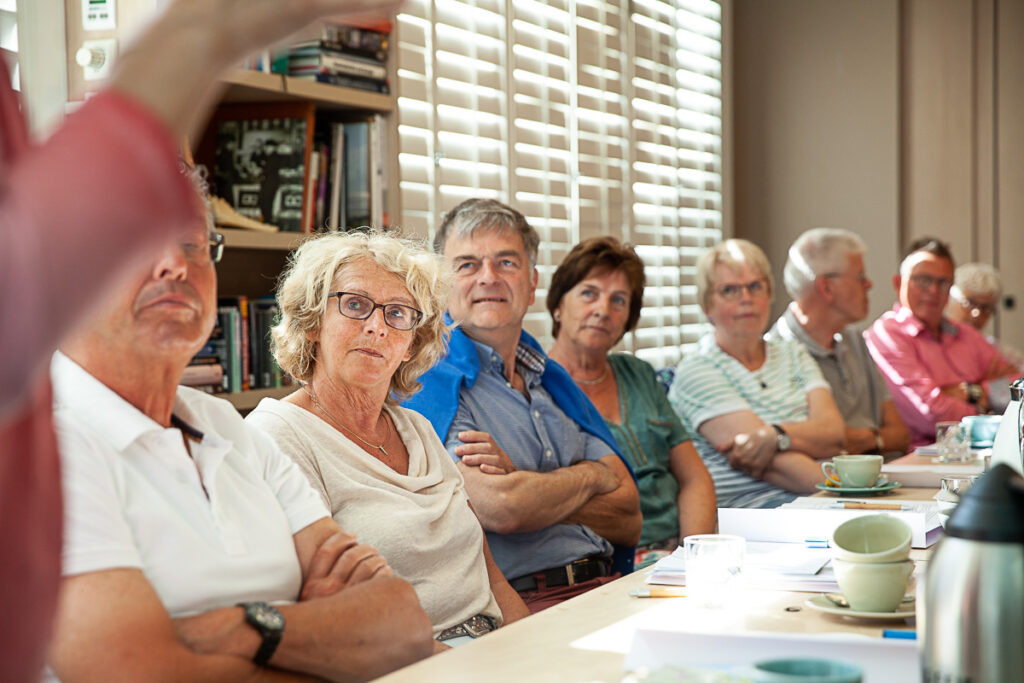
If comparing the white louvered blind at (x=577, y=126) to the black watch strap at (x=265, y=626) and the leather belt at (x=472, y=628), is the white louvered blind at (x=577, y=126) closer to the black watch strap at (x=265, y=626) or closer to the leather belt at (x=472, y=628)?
the leather belt at (x=472, y=628)

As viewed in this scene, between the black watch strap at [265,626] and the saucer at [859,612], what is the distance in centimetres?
70

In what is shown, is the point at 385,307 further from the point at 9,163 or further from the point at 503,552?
the point at 9,163

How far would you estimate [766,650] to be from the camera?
1.17 m

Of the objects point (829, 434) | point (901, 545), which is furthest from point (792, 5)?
point (901, 545)

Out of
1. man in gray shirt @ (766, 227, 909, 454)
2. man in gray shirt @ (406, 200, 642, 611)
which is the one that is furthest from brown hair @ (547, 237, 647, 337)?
man in gray shirt @ (766, 227, 909, 454)

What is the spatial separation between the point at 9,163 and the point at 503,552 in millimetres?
1769

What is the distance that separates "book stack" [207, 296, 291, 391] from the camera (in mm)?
2572

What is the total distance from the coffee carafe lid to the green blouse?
6.46 feet

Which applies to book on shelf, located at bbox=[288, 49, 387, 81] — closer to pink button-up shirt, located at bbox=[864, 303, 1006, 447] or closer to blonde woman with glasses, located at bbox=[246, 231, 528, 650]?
blonde woman with glasses, located at bbox=[246, 231, 528, 650]

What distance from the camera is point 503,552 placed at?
2.35m

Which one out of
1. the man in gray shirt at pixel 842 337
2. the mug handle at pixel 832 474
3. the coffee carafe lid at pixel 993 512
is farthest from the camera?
the man in gray shirt at pixel 842 337

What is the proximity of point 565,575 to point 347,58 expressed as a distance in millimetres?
1509

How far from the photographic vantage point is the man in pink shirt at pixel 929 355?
444cm

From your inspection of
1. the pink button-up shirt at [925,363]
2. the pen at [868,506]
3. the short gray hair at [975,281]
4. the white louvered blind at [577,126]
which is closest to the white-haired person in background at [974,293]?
the short gray hair at [975,281]
